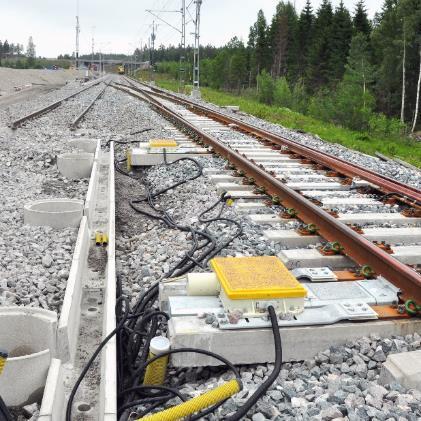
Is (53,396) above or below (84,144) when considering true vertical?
below

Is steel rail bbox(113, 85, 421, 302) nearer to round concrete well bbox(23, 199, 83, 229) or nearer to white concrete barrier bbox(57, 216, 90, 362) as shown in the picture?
white concrete barrier bbox(57, 216, 90, 362)

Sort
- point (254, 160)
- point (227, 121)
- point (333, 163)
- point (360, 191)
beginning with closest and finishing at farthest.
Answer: point (360, 191) → point (333, 163) → point (254, 160) → point (227, 121)

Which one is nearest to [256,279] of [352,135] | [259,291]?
[259,291]

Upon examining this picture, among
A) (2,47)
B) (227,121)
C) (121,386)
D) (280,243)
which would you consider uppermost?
(2,47)

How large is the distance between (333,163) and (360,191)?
48.3 inches

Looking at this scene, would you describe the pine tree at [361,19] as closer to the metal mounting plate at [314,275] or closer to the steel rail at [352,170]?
the steel rail at [352,170]

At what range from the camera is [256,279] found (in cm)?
297

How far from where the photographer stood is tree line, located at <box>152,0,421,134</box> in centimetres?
2939

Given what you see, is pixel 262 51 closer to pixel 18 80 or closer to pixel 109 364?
pixel 18 80

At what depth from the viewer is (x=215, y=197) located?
5902mm

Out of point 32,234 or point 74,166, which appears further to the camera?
point 74,166

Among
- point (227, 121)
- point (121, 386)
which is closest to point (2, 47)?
point (227, 121)

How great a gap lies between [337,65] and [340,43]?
2.64m

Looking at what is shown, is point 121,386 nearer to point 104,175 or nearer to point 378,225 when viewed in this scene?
point 378,225
